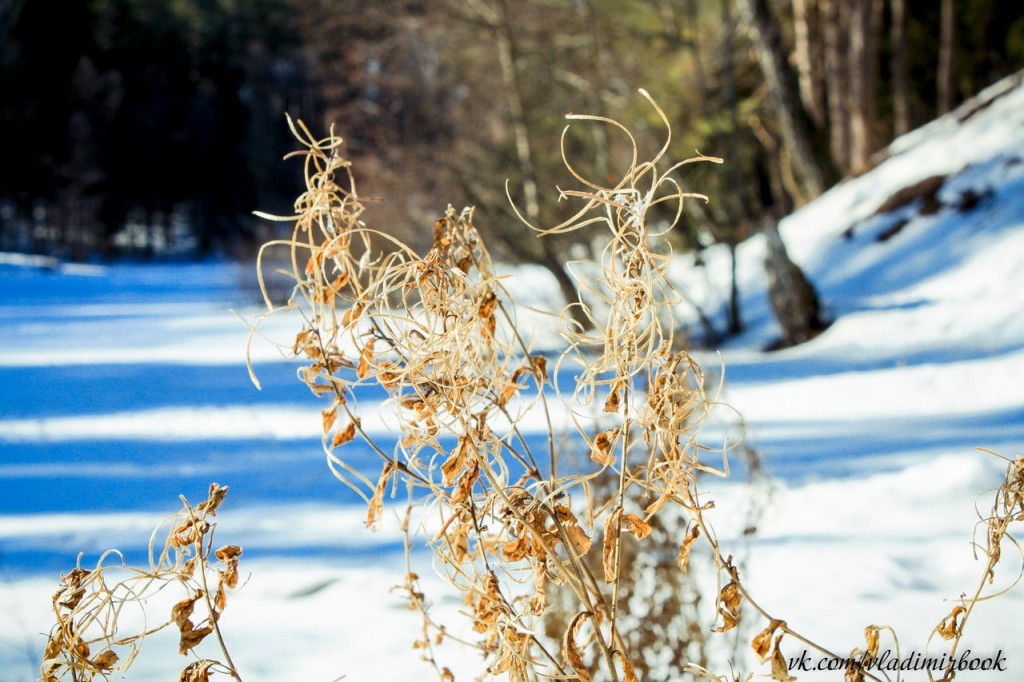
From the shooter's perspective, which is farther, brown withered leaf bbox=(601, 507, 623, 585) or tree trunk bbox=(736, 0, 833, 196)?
tree trunk bbox=(736, 0, 833, 196)

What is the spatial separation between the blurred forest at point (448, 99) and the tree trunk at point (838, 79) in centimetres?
5

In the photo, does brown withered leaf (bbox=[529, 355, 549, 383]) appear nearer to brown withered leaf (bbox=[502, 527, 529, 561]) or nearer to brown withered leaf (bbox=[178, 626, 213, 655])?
brown withered leaf (bbox=[502, 527, 529, 561])

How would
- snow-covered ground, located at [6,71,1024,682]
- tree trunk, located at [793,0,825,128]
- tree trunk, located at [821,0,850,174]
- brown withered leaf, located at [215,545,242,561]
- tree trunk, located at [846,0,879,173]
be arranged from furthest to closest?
tree trunk, located at [821,0,850,174], tree trunk, located at [793,0,825,128], tree trunk, located at [846,0,879,173], snow-covered ground, located at [6,71,1024,682], brown withered leaf, located at [215,545,242,561]

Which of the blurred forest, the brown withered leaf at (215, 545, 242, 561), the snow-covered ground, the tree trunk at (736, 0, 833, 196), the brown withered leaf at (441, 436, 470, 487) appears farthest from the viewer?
the blurred forest

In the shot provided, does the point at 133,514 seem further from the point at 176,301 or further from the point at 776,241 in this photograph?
the point at 176,301

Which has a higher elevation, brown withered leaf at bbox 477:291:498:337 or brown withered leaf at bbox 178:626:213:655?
brown withered leaf at bbox 477:291:498:337

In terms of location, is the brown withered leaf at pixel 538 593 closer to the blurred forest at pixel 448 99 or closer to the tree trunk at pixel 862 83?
the blurred forest at pixel 448 99

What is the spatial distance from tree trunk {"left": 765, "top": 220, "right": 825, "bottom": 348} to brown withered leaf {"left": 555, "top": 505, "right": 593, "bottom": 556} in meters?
7.03

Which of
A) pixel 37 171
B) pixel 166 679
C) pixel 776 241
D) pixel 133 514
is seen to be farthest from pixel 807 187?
pixel 37 171

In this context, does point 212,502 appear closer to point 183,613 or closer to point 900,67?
point 183,613

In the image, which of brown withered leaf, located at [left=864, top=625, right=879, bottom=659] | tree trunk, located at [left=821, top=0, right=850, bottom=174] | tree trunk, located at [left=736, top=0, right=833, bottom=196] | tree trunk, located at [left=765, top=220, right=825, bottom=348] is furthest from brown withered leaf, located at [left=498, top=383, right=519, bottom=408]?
tree trunk, located at [left=821, top=0, right=850, bottom=174]

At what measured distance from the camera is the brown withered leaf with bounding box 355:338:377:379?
1172mm

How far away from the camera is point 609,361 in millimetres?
1176

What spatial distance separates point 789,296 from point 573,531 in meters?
7.28
